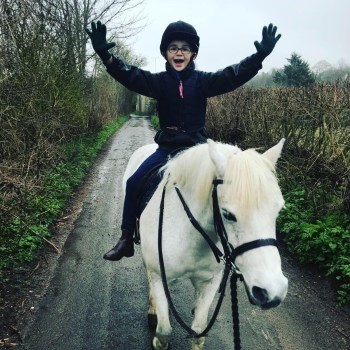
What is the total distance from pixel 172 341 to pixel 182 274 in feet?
3.53

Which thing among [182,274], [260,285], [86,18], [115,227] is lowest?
[115,227]

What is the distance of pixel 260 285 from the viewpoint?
175cm

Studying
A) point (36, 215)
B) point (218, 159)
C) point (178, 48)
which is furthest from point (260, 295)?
point (36, 215)

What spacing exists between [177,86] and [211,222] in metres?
1.54

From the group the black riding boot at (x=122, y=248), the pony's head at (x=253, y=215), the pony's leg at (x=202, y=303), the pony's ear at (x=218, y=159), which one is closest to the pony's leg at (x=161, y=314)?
the pony's leg at (x=202, y=303)

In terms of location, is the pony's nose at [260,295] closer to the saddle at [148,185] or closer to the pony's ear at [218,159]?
the pony's ear at [218,159]

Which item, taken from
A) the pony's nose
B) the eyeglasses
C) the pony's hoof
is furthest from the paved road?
the eyeglasses

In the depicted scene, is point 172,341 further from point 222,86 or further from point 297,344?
point 222,86

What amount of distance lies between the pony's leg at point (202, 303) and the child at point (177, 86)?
96 centimetres

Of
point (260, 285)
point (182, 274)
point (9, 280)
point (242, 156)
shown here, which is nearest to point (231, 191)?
point (242, 156)

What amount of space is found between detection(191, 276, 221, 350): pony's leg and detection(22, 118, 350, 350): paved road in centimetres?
59

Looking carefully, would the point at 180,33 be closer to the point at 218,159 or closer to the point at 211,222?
the point at 218,159

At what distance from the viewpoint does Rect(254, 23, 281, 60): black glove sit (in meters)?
3.08

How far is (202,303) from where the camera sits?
2887mm
